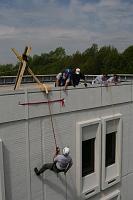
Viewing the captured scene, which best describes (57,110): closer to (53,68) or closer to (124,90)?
(124,90)

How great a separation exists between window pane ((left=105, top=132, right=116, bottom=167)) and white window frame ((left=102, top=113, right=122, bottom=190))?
0.14 meters

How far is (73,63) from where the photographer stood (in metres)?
84.7

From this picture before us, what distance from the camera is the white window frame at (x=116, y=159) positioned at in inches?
543

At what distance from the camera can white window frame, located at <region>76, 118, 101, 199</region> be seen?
12.6 metres

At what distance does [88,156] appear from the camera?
13.6 m

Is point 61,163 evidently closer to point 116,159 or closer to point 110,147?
point 110,147

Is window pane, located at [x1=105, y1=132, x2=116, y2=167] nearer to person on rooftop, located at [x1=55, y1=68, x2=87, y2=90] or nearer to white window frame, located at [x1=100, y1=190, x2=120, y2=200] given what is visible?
white window frame, located at [x1=100, y1=190, x2=120, y2=200]

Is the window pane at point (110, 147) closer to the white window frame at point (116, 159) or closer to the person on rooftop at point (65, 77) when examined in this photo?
the white window frame at point (116, 159)

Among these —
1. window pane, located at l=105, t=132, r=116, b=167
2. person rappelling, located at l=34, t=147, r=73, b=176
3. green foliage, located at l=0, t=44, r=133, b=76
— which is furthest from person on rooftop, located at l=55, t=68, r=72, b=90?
green foliage, located at l=0, t=44, r=133, b=76

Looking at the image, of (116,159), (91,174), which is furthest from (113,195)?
(91,174)

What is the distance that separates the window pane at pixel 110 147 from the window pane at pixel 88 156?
3.75 ft

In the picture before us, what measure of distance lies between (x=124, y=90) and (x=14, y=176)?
6.73m

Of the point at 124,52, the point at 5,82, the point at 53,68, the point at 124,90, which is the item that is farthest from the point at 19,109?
the point at 124,52

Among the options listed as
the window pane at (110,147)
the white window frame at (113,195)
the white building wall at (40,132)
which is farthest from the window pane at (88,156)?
the white window frame at (113,195)
